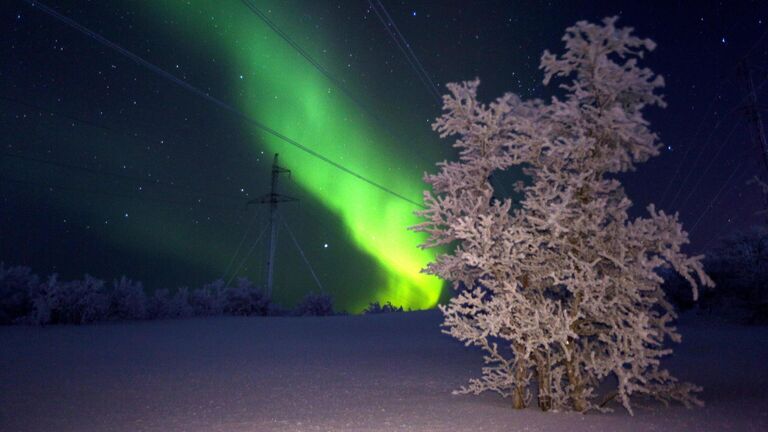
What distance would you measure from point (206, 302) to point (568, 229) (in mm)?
20457

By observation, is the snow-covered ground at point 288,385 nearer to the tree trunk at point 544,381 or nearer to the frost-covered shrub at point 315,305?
the tree trunk at point 544,381

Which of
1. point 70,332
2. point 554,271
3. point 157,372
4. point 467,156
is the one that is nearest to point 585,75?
point 467,156

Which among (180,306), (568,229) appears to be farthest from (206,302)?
(568,229)

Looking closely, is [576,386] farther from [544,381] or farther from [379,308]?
[379,308]

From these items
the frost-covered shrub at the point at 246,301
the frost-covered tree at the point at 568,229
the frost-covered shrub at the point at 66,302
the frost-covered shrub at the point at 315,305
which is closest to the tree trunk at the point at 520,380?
the frost-covered tree at the point at 568,229

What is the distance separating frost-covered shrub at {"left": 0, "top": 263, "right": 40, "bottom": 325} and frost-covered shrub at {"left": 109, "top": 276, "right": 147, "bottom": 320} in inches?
94.6

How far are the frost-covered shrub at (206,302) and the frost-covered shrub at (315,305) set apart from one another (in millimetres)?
4680

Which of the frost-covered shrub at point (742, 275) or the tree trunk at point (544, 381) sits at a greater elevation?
the frost-covered shrub at point (742, 275)

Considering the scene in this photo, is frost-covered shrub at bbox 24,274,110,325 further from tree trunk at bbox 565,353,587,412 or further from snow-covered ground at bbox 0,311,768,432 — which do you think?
tree trunk at bbox 565,353,587,412

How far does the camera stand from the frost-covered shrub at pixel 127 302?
58.5 feet

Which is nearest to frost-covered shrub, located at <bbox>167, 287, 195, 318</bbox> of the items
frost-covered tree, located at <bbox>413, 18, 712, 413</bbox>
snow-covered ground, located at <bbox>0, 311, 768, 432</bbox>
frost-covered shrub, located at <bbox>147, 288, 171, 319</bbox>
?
frost-covered shrub, located at <bbox>147, 288, 171, 319</bbox>

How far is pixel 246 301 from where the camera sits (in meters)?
24.5

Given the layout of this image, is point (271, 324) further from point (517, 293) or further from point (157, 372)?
point (517, 293)

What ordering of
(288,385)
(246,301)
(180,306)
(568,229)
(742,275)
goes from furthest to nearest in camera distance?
(246,301) < (180,306) < (742,275) < (288,385) < (568,229)
